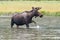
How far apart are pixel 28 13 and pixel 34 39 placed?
4406mm

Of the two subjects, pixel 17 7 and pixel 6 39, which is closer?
pixel 6 39

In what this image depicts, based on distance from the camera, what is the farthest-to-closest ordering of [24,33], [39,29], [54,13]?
[54,13] → [39,29] → [24,33]

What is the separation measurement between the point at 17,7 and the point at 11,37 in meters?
17.2

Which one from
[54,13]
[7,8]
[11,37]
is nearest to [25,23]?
[11,37]

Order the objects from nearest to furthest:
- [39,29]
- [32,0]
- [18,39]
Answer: [18,39], [39,29], [32,0]

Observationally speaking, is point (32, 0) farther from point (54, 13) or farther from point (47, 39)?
point (47, 39)

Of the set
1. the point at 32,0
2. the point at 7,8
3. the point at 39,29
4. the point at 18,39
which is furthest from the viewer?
the point at 32,0

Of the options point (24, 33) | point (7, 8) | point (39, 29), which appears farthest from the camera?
point (7, 8)

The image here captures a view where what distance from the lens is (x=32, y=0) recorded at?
4003 centimetres

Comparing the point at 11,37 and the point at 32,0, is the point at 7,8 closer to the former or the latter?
the point at 32,0

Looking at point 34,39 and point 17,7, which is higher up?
point 34,39

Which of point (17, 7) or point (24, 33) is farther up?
point (24, 33)

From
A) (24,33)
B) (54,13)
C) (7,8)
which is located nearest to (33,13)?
(24,33)

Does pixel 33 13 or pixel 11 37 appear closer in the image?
pixel 11 37
